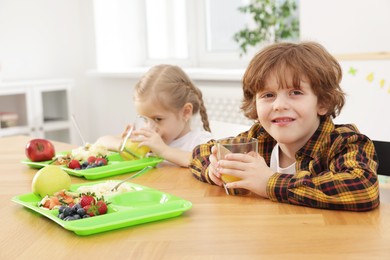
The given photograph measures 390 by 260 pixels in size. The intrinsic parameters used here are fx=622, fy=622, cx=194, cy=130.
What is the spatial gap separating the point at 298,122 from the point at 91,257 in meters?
0.66

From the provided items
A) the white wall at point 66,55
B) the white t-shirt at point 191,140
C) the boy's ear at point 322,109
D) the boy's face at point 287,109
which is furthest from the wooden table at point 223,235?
the white wall at point 66,55

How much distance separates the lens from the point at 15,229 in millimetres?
1246

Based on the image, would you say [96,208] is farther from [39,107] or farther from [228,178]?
[39,107]

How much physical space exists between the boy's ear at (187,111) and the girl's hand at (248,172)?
888mm

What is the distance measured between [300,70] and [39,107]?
3.61m

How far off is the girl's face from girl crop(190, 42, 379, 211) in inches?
22.1

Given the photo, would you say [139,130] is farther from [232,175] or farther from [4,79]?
[4,79]

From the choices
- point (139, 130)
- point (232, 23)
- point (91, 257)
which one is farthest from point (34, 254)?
point (232, 23)

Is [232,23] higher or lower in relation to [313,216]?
higher

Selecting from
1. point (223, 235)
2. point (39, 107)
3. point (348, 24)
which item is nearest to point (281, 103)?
point (223, 235)

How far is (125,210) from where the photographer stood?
48.8 inches

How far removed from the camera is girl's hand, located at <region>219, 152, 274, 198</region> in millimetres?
1394

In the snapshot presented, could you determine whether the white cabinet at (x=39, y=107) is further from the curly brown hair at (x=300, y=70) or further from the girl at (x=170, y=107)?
the curly brown hair at (x=300, y=70)

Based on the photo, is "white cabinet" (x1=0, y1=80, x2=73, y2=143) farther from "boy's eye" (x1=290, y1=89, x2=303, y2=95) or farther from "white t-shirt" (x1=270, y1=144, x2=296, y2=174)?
"boy's eye" (x1=290, y1=89, x2=303, y2=95)
